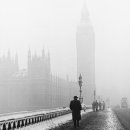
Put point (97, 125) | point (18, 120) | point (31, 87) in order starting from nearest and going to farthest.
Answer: point (18, 120)
point (97, 125)
point (31, 87)

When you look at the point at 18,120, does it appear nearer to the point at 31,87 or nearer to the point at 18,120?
the point at 18,120

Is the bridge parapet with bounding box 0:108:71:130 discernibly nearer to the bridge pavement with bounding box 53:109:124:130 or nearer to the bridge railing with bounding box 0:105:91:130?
the bridge railing with bounding box 0:105:91:130

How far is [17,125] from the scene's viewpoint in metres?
21.1

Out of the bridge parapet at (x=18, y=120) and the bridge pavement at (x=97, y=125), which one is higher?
the bridge parapet at (x=18, y=120)

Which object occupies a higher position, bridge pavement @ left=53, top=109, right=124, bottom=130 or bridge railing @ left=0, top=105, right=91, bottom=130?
bridge railing @ left=0, top=105, right=91, bottom=130

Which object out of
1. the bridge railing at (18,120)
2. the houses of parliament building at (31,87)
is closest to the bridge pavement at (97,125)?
the bridge railing at (18,120)

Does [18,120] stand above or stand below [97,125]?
above

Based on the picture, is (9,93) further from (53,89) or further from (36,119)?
(36,119)

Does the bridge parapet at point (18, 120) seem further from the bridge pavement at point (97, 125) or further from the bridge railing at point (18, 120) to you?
the bridge pavement at point (97, 125)

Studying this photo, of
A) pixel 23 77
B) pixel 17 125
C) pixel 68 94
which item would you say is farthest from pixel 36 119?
pixel 68 94

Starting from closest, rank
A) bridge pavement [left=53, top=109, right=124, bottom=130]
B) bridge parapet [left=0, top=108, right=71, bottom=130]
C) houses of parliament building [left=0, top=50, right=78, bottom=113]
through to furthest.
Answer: bridge parapet [left=0, top=108, right=71, bottom=130] → bridge pavement [left=53, top=109, right=124, bottom=130] → houses of parliament building [left=0, top=50, right=78, bottom=113]

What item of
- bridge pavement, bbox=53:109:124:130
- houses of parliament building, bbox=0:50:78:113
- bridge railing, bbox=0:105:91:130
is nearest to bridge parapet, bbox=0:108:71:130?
bridge railing, bbox=0:105:91:130

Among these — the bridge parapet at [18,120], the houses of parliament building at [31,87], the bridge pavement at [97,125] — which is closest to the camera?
the bridge parapet at [18,120]

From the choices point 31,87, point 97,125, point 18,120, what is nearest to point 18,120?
point 18,120
